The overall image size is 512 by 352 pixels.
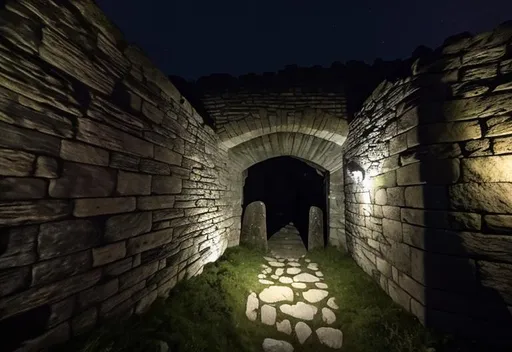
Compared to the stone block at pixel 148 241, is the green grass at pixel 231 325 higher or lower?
lower

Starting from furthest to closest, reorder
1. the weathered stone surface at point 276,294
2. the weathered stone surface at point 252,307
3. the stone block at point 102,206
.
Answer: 1. the weathered stone surface at point 276,294
2. the weathered stone surface at point 252,307
3. the stone block at point 102,206

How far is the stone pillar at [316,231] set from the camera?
5.96 meters

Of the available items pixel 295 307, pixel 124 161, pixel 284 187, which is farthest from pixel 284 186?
pixel 124 161

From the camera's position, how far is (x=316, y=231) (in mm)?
6094

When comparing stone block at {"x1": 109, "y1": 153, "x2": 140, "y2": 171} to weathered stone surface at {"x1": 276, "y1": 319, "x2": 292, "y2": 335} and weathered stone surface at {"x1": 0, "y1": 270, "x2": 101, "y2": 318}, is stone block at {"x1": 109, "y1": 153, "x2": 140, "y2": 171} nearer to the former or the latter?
weathered stone surface at {"x1": 0, "y1": 270, "x2": 101, "y2": 318}

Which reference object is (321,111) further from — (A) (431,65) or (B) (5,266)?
(B) (5,266)

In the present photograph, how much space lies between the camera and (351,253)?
4914 millimetres

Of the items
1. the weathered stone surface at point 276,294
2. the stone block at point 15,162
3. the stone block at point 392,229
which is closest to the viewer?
the stone block at point 15,162

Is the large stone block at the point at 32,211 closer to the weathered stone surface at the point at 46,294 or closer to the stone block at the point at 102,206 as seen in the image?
the stone block at the point at 102,206

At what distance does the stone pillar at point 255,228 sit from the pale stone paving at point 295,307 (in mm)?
1474

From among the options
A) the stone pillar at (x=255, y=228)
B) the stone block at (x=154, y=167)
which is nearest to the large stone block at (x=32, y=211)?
the stone block at (x=154, y=167)

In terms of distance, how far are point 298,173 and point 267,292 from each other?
11131 millimetres

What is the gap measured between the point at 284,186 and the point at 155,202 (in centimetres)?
1195

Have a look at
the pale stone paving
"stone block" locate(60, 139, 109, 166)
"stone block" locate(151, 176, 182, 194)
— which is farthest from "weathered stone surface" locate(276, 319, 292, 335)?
"stone block" locate(60, 139, 109, 166)
